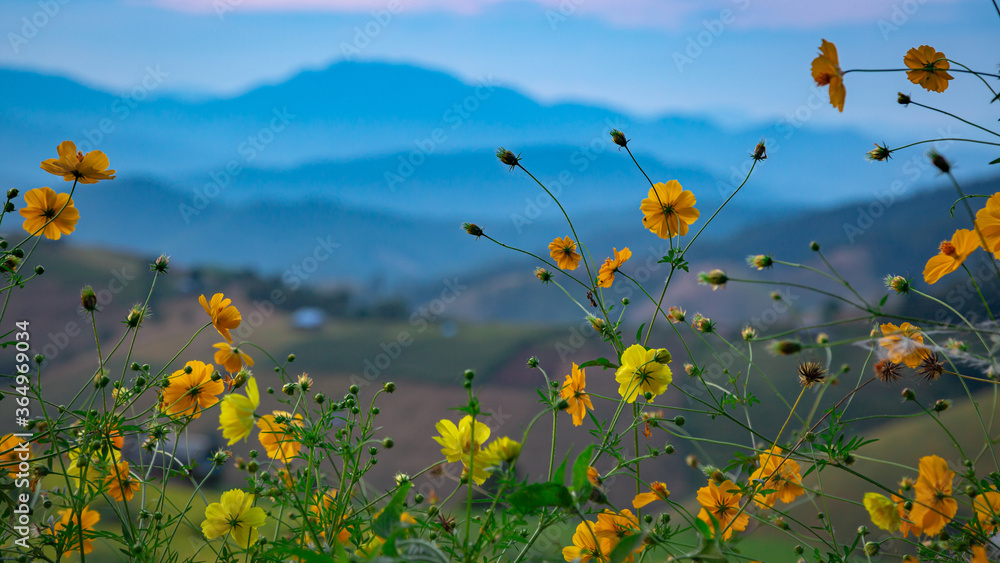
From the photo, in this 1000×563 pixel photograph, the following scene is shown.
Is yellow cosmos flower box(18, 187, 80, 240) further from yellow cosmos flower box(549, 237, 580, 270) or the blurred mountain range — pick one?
→ the blurred mountain range

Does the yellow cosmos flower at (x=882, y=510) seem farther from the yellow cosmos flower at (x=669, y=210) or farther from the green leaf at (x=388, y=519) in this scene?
the green leaf at (x=388, y=519)

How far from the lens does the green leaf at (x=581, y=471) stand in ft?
1.46

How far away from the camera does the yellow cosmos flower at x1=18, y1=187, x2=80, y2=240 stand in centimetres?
77

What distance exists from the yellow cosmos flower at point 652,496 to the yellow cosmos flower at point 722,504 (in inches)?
1.9

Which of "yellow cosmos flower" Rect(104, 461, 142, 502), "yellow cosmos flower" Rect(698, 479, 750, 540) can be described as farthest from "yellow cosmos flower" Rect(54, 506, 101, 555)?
"yellow cosmos flower" Rect(698, 479, 750, 540)

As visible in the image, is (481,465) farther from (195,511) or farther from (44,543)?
(195,511)

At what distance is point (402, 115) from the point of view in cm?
5334

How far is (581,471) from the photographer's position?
45 centimetres

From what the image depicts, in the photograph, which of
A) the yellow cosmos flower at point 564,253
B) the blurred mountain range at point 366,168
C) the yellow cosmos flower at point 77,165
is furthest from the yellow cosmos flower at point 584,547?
the blurred mountain range at point 366,168

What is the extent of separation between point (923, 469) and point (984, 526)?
8cm

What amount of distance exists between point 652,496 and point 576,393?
154 mm

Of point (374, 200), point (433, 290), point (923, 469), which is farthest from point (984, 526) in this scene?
point (374, 200)

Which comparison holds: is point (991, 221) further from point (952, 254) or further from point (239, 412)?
point (239, 412)

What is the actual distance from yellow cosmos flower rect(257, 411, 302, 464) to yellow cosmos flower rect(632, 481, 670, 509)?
0.38 metres
